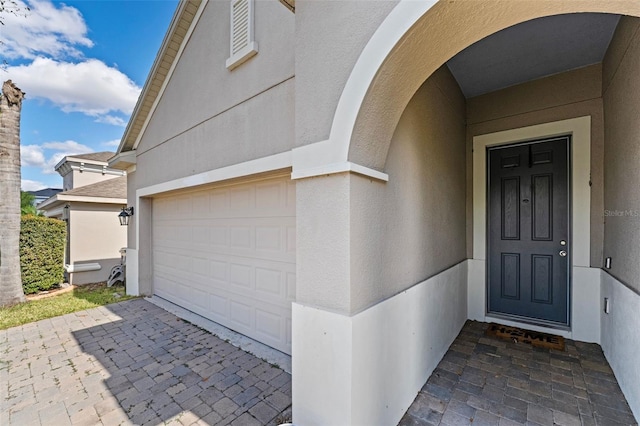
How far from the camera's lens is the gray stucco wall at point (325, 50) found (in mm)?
1898

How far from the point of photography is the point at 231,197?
4445 mm

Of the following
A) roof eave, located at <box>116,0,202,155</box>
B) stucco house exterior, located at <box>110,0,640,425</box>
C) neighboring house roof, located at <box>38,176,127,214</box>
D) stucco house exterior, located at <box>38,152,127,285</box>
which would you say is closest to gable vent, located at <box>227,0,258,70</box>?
stucco house exterior, located at <box>110,0,640,425</box>

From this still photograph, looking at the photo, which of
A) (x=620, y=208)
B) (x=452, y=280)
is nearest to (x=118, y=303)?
(x=452, y=280)

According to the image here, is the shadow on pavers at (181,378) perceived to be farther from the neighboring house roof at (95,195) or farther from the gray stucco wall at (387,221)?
the neighboring house roof at (95,195)

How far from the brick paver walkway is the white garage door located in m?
1.86

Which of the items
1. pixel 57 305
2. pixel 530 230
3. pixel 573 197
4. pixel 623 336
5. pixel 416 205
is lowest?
pixel 57 305

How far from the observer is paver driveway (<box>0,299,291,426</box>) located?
2.52 meters

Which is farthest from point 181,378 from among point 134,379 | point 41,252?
point 41,252

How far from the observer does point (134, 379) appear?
307 centimetres

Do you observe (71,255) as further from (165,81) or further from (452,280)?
(452,280)

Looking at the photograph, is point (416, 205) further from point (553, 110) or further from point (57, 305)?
point (57, 305)

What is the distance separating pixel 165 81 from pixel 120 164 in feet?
8.75

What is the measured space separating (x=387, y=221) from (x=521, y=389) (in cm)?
235

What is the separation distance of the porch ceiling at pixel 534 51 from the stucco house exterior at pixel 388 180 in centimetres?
3
